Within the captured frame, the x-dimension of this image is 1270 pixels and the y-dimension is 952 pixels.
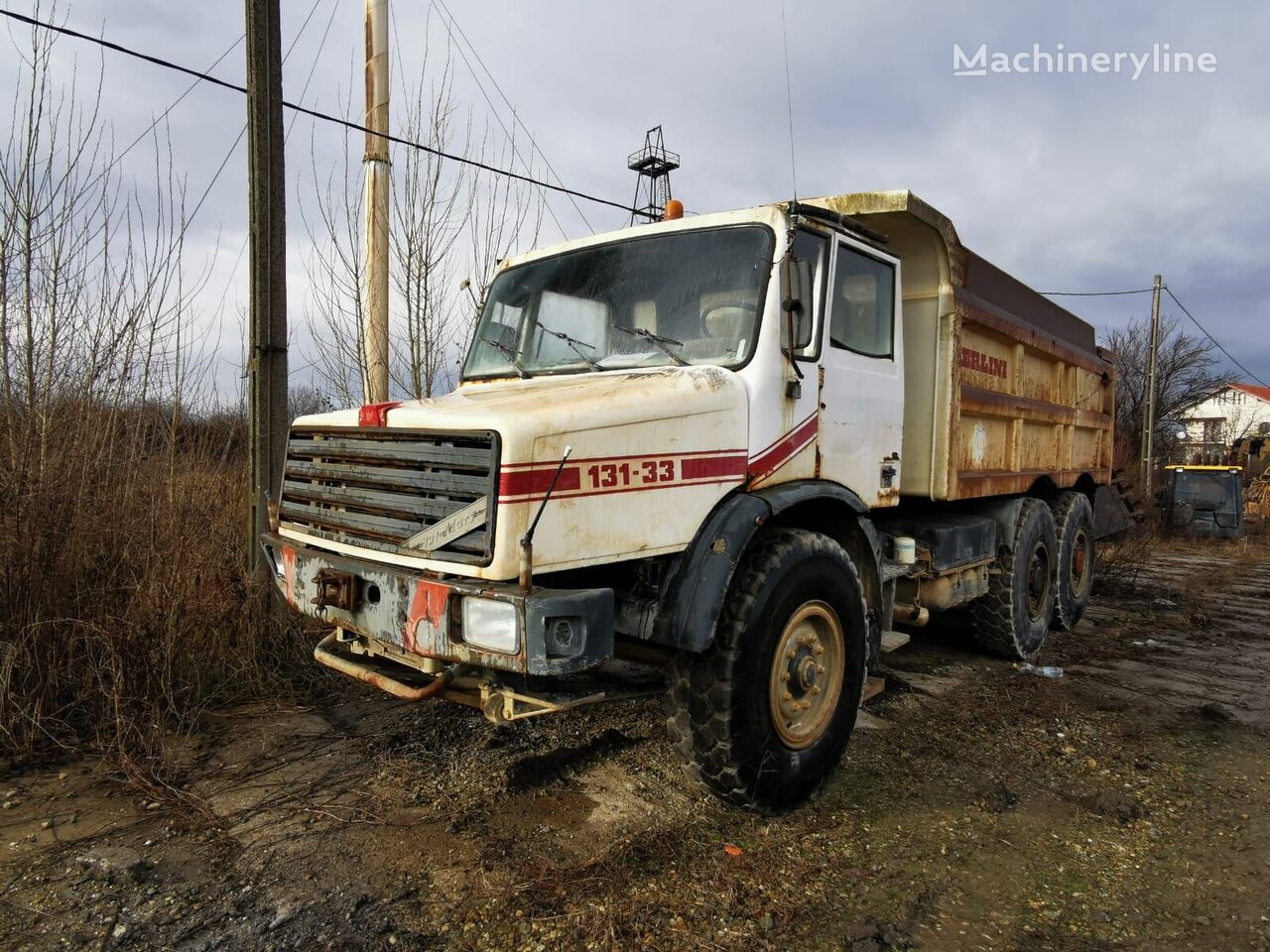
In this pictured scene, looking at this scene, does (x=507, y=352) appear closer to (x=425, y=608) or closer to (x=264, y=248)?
(x=425, y=608)

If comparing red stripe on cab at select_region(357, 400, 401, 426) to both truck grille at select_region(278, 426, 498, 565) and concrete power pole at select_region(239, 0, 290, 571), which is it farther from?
concrete power pole at select_region(239, 0, 290, 571)

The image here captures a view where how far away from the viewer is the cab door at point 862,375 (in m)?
3.94

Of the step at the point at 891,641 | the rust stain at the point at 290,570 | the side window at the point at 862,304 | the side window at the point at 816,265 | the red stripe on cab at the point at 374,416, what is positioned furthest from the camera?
the step at the point at 891,641

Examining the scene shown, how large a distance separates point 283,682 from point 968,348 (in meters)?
4.76

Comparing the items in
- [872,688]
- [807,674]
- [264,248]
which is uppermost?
[264,248]

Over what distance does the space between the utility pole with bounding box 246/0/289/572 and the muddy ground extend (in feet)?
5.11

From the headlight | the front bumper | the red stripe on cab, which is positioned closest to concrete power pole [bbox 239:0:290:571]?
the red stripe on cab

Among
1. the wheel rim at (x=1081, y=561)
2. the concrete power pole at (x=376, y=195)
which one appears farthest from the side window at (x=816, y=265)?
the wheel rim at (x=1081, y=561)

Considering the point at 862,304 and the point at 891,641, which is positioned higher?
the point at 862,304

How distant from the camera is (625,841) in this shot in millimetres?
3139

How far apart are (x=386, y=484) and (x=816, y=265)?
2.26m

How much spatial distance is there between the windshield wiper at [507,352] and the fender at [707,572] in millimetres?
1347

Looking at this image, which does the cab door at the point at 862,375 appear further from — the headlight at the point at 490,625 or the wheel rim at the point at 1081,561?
the wheel rim at the point at 1081,561

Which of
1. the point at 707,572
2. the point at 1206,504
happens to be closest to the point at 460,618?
the point at 707,572
